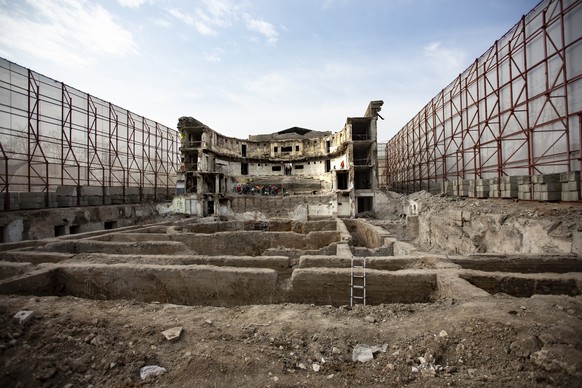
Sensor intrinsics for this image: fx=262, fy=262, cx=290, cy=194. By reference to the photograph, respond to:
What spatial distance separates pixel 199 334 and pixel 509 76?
17.0m

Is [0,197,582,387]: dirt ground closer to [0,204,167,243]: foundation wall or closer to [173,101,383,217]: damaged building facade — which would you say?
[0,204,167,243]: foundation wall

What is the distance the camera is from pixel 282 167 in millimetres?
33438

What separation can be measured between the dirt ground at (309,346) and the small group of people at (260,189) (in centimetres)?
2463

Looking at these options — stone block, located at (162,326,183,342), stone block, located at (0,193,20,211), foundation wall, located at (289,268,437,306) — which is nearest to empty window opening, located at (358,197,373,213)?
foundation wall, located at (289,268,437,306)

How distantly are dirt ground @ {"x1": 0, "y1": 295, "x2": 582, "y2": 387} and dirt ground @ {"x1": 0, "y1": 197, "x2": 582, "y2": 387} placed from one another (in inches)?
0.5

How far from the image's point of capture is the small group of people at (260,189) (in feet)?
95.0

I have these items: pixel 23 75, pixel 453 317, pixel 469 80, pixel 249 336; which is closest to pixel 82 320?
pixel 249 336

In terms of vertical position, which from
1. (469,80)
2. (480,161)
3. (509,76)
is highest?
(469,80)

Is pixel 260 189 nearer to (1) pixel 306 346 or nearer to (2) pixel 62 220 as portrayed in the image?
(2) pixel 62 220

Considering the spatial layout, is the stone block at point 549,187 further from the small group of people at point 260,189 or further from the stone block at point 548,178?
the small group of people at point 260,189

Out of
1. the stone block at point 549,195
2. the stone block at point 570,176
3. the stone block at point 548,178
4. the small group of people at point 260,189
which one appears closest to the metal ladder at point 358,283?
the stone block at point 570,176

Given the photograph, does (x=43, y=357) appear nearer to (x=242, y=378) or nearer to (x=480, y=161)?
(x=242, y=378)

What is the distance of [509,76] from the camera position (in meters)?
12.8

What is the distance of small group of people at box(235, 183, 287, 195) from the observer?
95.0 ft
